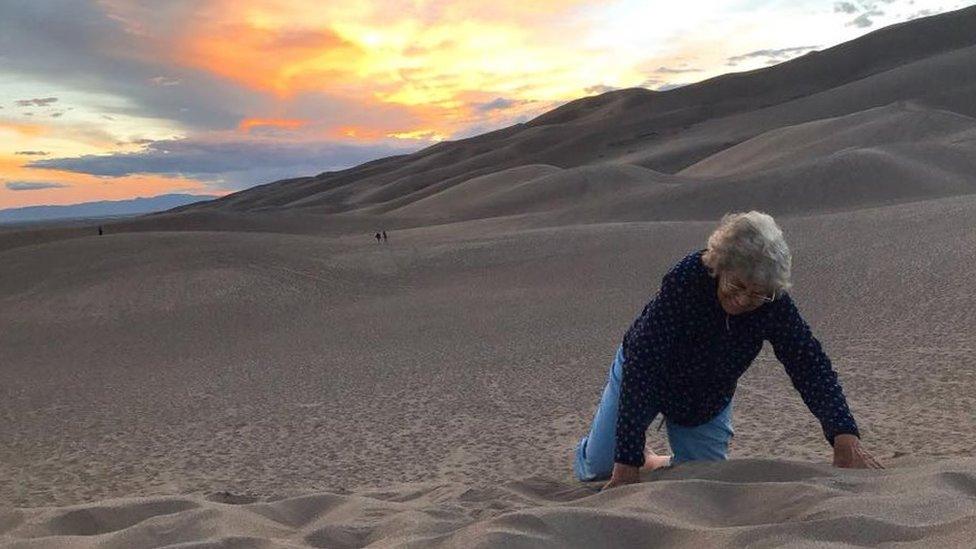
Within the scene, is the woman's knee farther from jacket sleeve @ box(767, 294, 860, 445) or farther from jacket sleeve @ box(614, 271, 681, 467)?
jacket sleeve @ box(767, 294, 860, 445)

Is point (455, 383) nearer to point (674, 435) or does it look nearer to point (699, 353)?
point (674, 435)

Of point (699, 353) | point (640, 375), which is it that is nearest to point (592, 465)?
point (640, 375)

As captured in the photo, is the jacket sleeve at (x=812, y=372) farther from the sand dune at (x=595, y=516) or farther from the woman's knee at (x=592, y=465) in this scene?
the woman's knee at (x=592, y=465)

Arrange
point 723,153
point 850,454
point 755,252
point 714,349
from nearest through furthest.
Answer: point 755,252 < point 714,349 < point 850,454 < point 723,153

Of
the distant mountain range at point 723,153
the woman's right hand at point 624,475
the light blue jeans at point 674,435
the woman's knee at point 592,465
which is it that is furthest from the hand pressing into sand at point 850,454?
the distant mountain range at point 723,153

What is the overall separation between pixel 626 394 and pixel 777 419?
3.00 m

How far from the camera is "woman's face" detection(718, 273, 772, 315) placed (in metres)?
2.86

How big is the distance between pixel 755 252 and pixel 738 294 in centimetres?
19

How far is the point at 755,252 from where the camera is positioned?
278 centimetres

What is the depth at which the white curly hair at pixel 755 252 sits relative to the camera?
9.13 feet

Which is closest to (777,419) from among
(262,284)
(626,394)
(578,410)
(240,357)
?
(578,410)

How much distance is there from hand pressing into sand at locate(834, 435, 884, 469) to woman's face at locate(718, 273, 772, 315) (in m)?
0.76

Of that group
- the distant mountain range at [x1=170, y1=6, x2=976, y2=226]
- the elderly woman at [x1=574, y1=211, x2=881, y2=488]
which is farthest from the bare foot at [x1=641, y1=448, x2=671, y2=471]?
the distant mountain range at [x1=170, y1=6, x2=976, y2=226]

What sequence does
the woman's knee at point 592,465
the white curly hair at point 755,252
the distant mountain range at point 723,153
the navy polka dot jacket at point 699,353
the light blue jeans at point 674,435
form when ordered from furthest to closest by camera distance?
the distant mountain range at point 723,153 → the woman's knee at point 592,465 → the light blue jeans at point 674,435 → the navy polka dot jacket at point 699,353 → the white curly hair at point 755,252
